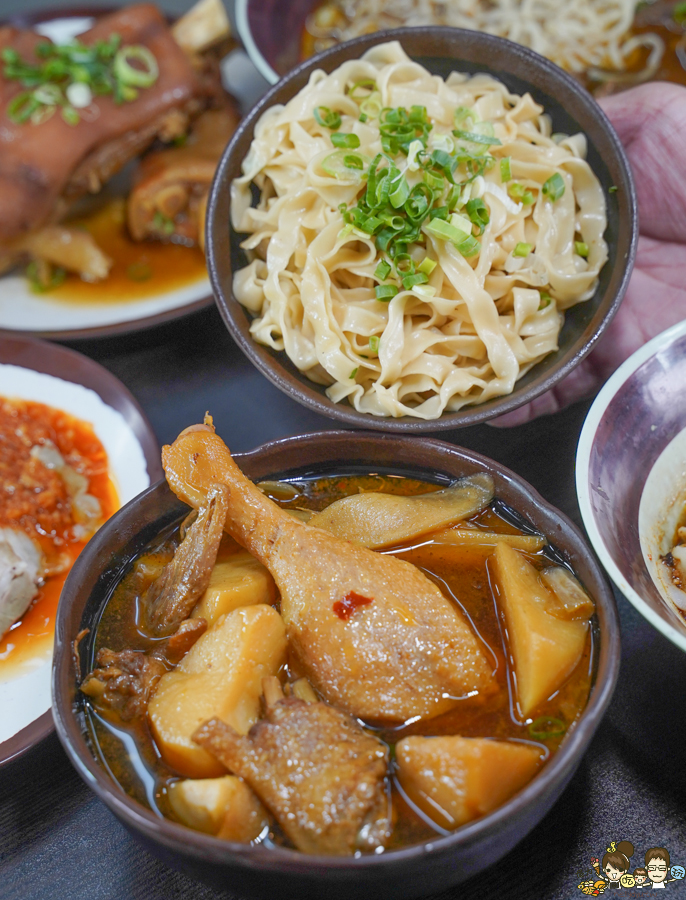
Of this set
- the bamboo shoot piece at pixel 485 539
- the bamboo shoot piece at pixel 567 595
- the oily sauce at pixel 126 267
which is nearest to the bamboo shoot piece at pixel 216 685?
the bamboo shoot piece at pixel 485 539

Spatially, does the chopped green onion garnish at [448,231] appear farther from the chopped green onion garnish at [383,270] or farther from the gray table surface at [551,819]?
the gray table surface at [551,819]

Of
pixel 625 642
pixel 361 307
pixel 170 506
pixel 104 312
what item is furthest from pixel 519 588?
pixel 104 312

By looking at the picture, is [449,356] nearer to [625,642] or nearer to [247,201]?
[247,201]

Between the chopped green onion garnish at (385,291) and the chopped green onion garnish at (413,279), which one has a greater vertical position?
the chopped green onion garnish at (413,279)

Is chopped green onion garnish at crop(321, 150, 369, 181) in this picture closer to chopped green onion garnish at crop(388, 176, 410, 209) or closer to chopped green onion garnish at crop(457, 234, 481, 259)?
chopped green onion garnish at crop(388, 176, 410, 209)

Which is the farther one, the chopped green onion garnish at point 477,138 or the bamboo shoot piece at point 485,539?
the chopped green onion garnish at point 477,138

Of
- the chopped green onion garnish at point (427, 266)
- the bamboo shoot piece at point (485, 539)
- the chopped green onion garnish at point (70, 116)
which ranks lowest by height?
the bamboo shoot piece at point (485, 539)

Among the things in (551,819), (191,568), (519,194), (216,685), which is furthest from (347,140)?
(551,819)
